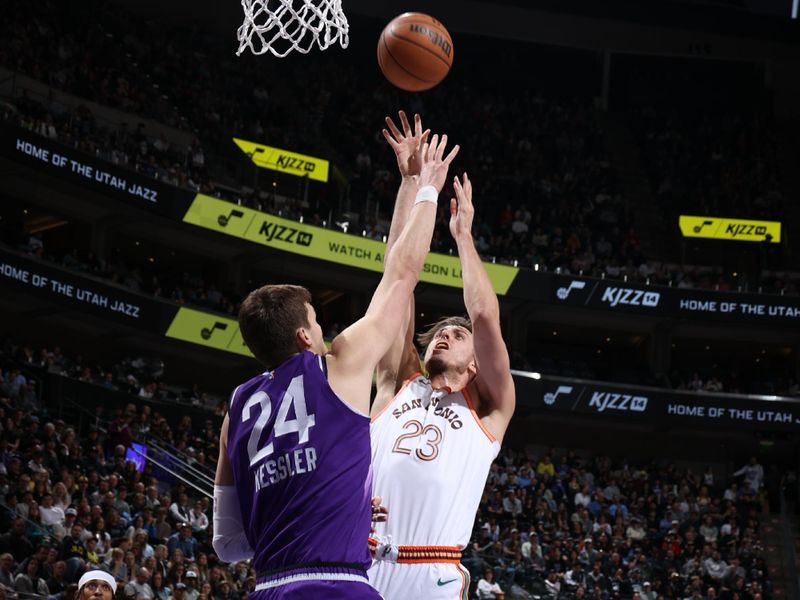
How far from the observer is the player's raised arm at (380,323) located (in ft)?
11.6

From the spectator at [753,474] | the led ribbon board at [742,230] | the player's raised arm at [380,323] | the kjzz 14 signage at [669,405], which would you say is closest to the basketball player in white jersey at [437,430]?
the player's raised arm at [380,323]

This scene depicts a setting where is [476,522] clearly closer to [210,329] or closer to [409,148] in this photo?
[210,329]

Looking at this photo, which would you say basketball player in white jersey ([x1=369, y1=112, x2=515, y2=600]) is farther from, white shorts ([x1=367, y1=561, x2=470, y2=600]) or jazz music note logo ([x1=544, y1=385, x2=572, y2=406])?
jazz music note logo ([x1=544, y1=385, x2=572, y2=406])

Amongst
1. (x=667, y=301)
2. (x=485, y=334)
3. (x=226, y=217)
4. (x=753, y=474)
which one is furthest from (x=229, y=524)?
(x=667, y=301)

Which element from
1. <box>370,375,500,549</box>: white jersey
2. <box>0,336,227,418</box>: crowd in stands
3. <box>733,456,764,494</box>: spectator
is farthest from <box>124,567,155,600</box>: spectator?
<box>733,456,764,494</box>: spectator

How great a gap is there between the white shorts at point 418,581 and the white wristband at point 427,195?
1.60m

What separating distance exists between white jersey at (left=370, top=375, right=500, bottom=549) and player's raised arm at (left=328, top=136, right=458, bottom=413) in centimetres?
112

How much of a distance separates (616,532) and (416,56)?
55.4ft

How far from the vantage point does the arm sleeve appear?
12.3ft

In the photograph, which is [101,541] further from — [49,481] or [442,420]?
[442,420]

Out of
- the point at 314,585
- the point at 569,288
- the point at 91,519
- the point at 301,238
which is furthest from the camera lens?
the point at 569,288

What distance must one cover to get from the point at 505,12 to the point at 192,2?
428 inches

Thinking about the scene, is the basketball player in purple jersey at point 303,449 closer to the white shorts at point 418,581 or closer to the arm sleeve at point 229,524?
the arm sleeve at point 229,524

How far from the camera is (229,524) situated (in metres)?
3.76
